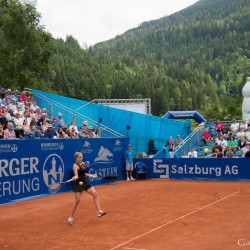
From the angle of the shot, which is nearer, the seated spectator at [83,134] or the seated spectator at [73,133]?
the seated spectator at [73,133]

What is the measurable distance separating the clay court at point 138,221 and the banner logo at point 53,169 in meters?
0.78

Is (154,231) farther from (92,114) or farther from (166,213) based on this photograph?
(92,114)

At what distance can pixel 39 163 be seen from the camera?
18.0 m

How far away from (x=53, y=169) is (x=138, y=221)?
771 cm

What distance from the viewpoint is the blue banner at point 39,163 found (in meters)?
16.5

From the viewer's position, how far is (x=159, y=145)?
3133cm

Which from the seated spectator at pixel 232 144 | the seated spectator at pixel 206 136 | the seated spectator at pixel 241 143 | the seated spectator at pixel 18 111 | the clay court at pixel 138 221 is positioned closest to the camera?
the clay court at pixel 138 221

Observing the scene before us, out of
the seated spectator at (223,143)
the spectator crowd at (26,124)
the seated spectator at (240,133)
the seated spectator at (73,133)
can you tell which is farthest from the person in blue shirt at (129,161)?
the seated spectator at (240,133)

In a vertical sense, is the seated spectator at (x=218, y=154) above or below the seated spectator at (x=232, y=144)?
below

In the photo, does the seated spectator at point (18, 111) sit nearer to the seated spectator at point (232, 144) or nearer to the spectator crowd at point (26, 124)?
the spectator crowd at point (26, 124)

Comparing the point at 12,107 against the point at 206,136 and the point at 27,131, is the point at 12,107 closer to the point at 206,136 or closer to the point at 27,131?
the point at 27,131

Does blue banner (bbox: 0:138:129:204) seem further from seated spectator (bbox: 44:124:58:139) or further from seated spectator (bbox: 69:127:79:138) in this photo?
→ seated spectator (bbox: 69:127:79:138)

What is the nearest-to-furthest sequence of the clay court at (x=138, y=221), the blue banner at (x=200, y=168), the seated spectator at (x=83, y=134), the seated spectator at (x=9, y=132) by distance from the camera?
1. the clay court at (x=138, y=221)
2. the seated spectator at (x=9, y=132)
3. the blue banner at (x=200, y=168)
4. the seated spectator at (x=83, y=134)

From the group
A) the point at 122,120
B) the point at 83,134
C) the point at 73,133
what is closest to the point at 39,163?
the point at 73,133
